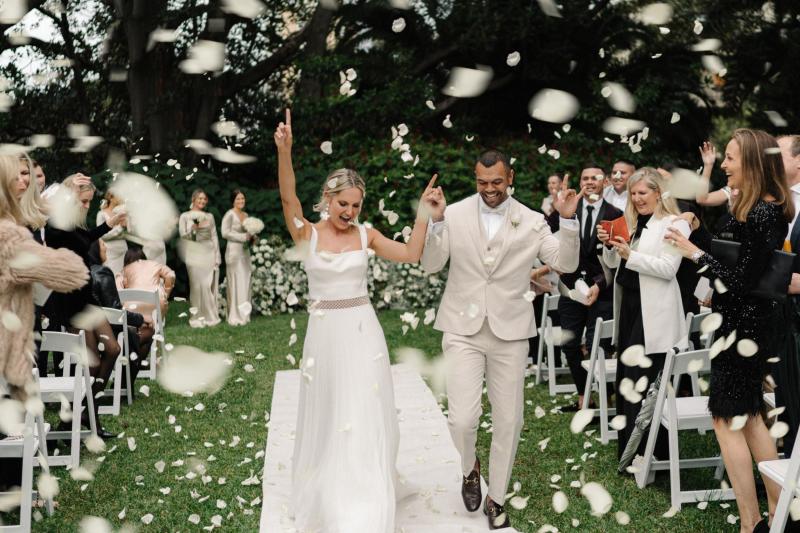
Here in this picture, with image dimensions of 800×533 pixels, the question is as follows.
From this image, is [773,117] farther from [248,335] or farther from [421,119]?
[248,335]

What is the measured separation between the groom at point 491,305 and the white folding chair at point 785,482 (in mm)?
1283

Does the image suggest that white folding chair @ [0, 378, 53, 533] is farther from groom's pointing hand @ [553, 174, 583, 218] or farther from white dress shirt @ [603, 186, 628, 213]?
white dress shirt @ [603, 186, 628, 213]

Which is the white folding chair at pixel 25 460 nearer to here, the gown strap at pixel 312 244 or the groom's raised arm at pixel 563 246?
the gown strap at pixel 312 244

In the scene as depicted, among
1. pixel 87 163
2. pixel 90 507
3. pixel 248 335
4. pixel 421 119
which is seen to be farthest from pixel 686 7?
pixel 90 507

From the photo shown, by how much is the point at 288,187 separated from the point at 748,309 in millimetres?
2132

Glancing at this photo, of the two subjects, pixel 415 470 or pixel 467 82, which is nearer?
pixel 415 470

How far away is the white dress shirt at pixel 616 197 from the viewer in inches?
281

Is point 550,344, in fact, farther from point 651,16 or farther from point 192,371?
point 651,16

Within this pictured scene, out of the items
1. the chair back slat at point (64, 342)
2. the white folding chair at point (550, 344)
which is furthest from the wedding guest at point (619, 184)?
the chair back slat at point (64, 342)

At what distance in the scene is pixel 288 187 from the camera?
3984mm

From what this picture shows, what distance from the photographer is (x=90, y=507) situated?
14.7ft

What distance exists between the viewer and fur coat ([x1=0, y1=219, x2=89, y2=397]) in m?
3.79

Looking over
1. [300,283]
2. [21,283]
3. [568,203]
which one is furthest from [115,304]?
[300,283]

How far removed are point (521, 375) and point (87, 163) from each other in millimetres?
12188
